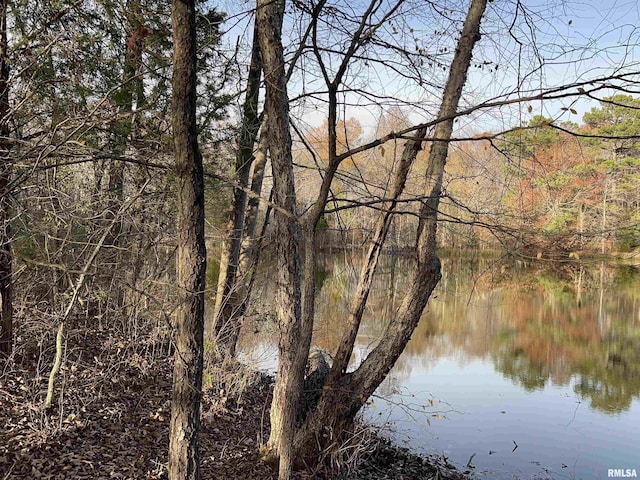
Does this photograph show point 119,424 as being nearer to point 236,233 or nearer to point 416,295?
point 416,295

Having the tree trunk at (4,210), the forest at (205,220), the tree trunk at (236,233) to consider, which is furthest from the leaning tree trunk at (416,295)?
the tree trunk at (4,210)

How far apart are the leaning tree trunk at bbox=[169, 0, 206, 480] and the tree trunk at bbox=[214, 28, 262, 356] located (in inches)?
143

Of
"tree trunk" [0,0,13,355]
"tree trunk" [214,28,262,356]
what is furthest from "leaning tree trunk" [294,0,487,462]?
"tree trunk" [0,0,13,355]

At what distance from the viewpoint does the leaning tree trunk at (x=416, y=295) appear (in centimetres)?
496

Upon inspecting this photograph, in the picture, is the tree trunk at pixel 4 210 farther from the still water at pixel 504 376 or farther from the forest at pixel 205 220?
the still water at pixel 504 376

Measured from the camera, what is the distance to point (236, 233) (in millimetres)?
7379

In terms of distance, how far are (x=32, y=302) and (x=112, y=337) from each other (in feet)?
3.48

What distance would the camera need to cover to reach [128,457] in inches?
171

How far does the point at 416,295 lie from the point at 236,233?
3.13m

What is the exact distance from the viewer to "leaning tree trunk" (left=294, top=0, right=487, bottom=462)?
4961mm

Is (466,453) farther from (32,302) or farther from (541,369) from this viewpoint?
(32,302)
